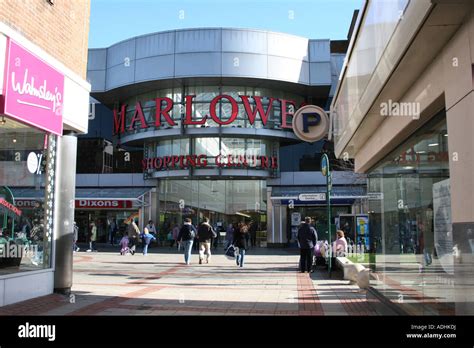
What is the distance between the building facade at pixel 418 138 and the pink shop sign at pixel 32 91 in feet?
17.5

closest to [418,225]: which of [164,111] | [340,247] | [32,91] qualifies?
[32,91]

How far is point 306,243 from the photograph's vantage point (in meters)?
13.9

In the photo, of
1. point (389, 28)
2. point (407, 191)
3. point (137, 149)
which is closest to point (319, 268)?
point (407, 191)

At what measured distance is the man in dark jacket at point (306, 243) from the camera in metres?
13.9

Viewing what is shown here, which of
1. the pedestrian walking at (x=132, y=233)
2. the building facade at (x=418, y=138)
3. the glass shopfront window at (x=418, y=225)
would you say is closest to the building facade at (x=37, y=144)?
the building facade at (x=418, y=138)

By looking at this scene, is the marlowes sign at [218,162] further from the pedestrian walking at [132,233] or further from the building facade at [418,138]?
the building facade at [418,138]

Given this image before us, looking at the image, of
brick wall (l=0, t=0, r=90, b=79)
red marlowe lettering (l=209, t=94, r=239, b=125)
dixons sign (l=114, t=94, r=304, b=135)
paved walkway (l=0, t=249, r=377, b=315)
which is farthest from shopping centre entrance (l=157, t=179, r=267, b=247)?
brick wall (l=0, t=0, r=90, b=79)

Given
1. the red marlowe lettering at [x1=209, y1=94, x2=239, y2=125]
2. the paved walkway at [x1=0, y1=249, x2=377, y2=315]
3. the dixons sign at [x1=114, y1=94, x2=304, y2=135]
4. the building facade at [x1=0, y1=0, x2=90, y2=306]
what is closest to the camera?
the paved walkway at [x1=0, y1=249, x2=377, y2=315]

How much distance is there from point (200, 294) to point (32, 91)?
194 inches

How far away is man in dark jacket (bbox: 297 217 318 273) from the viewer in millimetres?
13905

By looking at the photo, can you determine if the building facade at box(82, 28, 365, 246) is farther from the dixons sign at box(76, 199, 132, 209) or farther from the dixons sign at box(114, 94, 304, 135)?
the dixons sign at box(76, 199, 132, 209)

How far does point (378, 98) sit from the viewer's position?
6109mm

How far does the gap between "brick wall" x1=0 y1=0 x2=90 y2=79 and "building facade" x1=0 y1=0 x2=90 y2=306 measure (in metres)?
0.02
